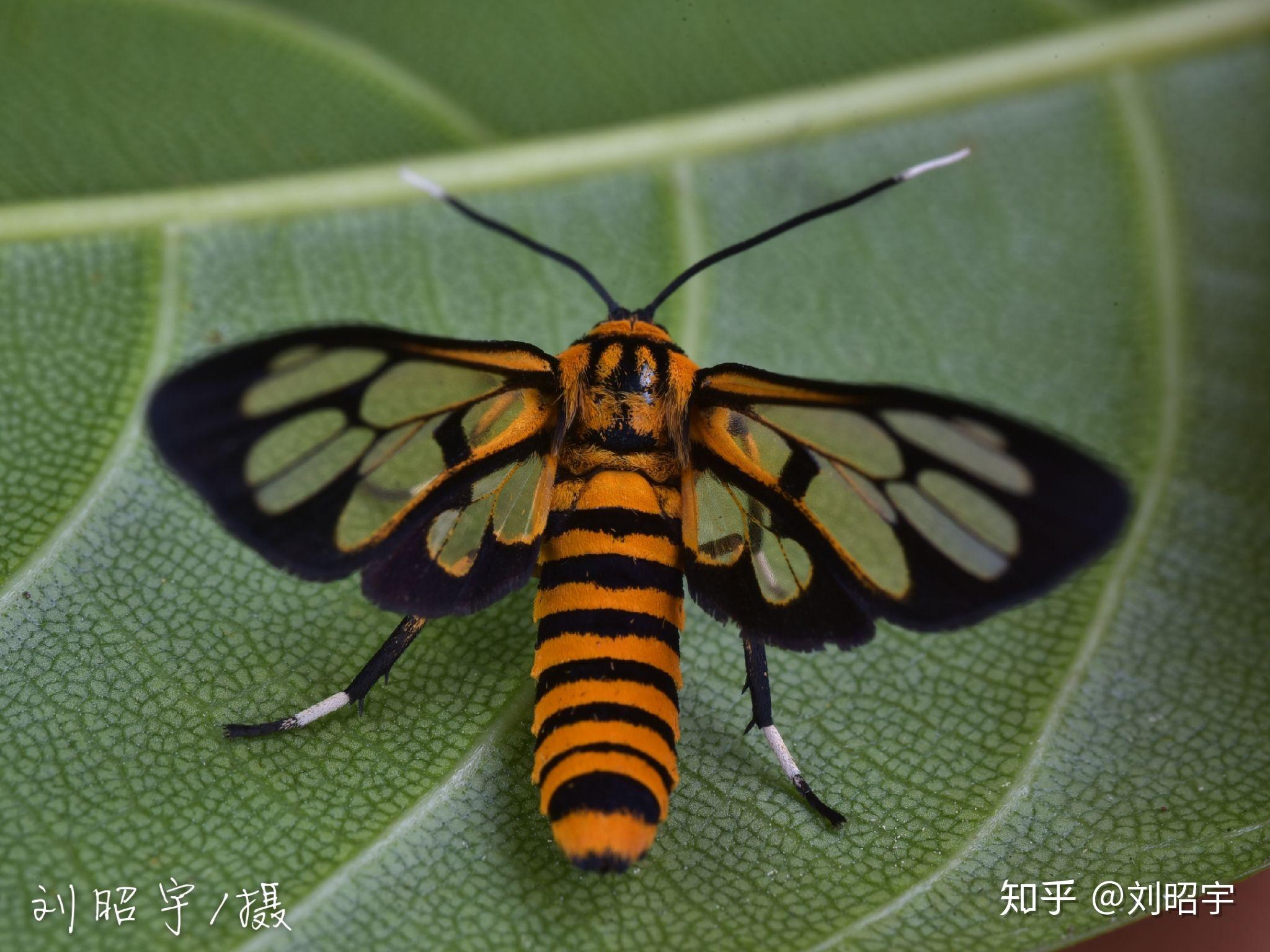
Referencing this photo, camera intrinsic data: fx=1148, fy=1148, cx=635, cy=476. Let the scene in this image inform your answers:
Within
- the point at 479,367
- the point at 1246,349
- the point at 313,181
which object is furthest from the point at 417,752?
the point at 1246,349

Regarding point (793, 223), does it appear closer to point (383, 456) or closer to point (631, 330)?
point (631, 330)

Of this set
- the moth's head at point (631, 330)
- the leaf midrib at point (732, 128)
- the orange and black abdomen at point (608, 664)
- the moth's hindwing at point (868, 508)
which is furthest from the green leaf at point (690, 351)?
the moth's head at point (631, 330)

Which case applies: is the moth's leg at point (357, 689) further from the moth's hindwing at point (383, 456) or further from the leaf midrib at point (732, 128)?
the leaf midrib at point (732, 128)

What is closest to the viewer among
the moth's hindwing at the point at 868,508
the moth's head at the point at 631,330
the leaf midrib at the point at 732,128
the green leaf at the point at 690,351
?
the moth's hindwing at the point at 868,508

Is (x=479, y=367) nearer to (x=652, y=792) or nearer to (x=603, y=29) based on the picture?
(x=652, y=792)

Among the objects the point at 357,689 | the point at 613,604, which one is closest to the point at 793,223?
the point at 613,604

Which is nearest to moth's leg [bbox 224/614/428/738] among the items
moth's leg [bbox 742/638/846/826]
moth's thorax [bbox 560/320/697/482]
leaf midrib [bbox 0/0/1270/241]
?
moth's thorax [bbox 560/320/697/482]
